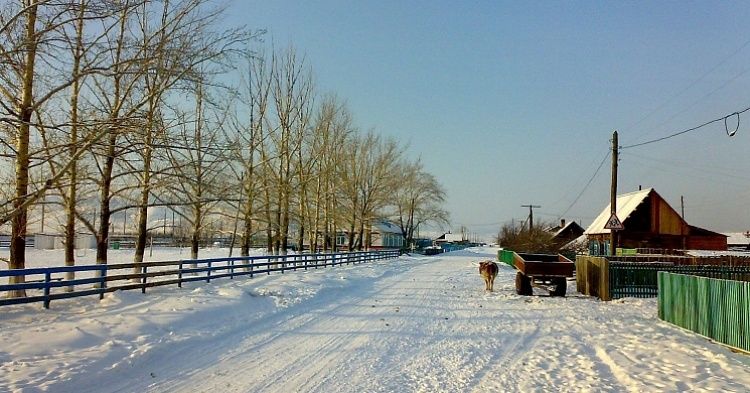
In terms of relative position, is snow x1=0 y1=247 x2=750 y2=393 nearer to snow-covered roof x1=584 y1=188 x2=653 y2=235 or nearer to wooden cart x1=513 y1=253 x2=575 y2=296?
wooden cart x1=513 y1=253 x2=575 y2=296

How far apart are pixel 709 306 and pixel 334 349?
7443 mm

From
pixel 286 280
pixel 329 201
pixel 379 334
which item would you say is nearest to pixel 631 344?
pixel 379 334

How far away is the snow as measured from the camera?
7.22 meters

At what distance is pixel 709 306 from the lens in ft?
34.7

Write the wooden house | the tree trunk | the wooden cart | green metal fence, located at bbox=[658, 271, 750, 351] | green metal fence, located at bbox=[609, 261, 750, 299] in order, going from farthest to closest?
1. the wooden house
2. the wooden cart
3. green metal fence, located at bbox=[609, 261, 750, 299]
4. green metal fence, located at bbox=[658, 271, 750, 351]
5. the tree trunk

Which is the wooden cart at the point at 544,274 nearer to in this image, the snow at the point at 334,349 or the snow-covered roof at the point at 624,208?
the snow at the point at 334,349

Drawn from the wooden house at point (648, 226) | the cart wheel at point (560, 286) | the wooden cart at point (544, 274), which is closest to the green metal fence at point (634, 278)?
the wooden cart at point (544, 274)

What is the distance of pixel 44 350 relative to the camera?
26.0 feet

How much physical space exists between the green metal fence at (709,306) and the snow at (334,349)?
308 millimetres

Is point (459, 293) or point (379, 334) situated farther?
point (459, 293)

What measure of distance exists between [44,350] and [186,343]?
7.61 feet

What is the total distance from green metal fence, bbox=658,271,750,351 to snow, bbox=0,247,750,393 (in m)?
0.31

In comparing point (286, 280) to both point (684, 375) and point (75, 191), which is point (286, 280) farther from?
point (684, 375)

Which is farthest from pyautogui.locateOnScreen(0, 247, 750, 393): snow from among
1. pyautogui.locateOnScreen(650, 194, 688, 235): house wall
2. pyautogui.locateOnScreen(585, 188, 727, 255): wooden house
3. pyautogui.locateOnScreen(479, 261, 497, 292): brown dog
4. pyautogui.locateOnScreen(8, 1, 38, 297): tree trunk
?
pyautogui.locateOnScreen(650, 194, 688, 235): house wall
